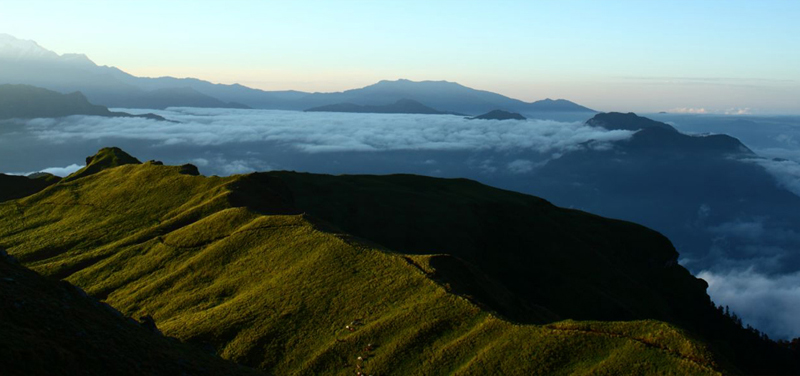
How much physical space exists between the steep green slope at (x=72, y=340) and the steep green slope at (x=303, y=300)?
556 inches

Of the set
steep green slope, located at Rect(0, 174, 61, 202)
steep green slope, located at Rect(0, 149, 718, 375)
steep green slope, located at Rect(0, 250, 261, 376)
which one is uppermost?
steep green slope, located at Rect(0, 250, 261, 376)

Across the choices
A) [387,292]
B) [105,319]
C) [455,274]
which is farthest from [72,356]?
[455,274]

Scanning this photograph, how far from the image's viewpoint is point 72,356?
114 feet

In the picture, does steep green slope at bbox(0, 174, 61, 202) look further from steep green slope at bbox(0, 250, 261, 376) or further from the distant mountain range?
steep green slope at bbox(0, 250, 261, 376)

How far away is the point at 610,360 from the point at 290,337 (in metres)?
32.8

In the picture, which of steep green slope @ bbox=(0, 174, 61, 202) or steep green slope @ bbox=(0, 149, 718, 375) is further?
steep green slope @ bbox=(0, 174, 61, 202)

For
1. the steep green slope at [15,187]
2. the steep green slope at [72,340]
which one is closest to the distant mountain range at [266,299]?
the steep green slope at [72,340]

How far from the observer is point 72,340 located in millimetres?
37281

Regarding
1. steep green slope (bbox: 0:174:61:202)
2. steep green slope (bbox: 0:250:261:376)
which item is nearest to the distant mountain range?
steep green slope (bbox: 0:250:261:376)

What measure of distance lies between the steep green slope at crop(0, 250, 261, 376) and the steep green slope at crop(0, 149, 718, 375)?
1411cm

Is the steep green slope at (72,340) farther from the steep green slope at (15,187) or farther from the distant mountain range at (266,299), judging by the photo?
the steep green slope at (15,187)

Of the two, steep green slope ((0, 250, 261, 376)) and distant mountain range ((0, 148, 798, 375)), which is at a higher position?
steep green slope ((0, 250, 261, 376))

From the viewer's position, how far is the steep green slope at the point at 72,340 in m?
32.6

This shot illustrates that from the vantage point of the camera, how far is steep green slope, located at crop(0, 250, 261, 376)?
32.6m
